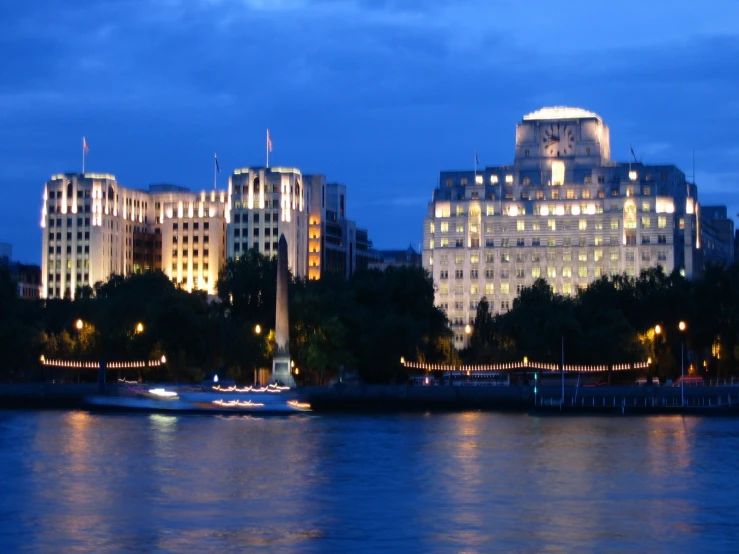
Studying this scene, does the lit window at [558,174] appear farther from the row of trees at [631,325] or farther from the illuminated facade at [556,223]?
the row of trees at [631,325]

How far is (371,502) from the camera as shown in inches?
1850

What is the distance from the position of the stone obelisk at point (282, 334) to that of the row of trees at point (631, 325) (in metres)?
21.4

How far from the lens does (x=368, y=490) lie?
50.7 m

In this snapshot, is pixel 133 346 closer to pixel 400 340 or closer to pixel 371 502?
pixel 400 340

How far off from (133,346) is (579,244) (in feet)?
283

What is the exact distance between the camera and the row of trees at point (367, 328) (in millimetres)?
123438


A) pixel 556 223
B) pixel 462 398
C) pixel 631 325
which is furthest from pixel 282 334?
pixel 556 223

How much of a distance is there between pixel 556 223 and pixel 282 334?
8310 centimetres

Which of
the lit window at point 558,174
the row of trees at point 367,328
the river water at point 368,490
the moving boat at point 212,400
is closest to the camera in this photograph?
the river water at point 368,490

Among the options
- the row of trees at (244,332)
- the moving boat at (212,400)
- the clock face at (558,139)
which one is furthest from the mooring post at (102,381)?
the clock face at (558,139)

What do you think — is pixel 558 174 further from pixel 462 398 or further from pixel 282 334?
pixel 282 334

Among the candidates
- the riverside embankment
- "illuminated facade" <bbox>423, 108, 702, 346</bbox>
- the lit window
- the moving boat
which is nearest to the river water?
the moving boat

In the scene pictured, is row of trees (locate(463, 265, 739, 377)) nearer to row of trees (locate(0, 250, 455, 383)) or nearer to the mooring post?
row of trees (locate(0, 250, 455, 383))

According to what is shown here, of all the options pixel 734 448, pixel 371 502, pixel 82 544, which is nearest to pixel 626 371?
pixel 734 448
